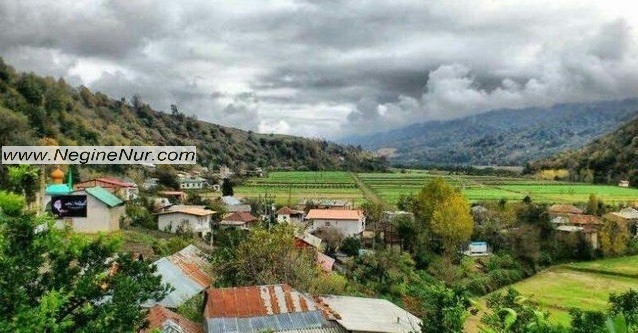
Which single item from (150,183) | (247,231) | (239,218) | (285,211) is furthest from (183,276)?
(150,183)

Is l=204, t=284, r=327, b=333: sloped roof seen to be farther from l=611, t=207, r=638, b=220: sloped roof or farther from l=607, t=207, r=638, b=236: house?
l=611, t=207, r=638, b=220: sloped roof

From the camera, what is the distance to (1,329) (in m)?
6.30

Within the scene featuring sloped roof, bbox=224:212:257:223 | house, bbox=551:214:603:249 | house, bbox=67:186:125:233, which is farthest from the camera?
sloped roof, bbox=224:212:257:223

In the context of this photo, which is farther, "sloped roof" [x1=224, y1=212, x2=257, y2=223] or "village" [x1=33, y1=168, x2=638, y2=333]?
"sloped roof" [x1=224, y1=212, x2=257, y2=223]

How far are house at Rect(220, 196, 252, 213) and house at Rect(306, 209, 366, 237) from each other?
1037 cm

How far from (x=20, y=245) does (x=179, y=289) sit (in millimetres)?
14375

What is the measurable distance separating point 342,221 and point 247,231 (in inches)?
508

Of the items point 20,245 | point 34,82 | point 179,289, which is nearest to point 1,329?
point 20,245

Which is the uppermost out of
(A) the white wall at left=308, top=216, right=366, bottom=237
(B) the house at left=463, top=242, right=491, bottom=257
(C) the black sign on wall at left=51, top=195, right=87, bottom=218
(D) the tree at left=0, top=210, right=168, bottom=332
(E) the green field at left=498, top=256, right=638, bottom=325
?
(D) the tree at left=0, top=210, right=168, bottom=332

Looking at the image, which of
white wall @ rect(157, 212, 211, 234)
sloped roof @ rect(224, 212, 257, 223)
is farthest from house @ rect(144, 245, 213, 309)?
sloped roof @ rect(224, 212, 257, 223)

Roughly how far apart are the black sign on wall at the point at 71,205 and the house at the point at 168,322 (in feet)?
46.0

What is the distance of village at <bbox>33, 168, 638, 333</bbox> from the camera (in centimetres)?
1898

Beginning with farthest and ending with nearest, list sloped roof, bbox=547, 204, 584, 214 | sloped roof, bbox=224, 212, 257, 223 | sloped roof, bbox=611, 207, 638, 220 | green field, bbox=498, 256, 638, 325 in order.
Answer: sloped roof, bbox=547, 204, 584, 214 → sloped roof, bbox=611, 207, 638, 220 → sloped roof, bbox=224, 212, 257, 223 → green field, bbox=498, 256, 638, 325

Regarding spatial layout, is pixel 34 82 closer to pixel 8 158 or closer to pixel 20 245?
pixel 8 158
